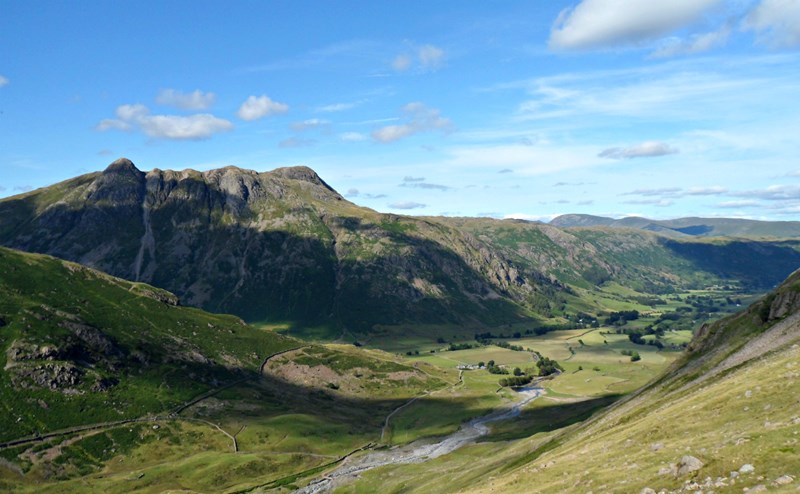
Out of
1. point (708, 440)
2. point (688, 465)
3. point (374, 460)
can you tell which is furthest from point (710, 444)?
point (374, 460)

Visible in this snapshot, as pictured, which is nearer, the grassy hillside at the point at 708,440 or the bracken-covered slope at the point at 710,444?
the bracken-covered slope at the point at 710,444

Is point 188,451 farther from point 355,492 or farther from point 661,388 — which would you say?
point 661,388

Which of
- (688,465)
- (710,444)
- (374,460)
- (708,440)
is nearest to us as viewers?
(688,465)

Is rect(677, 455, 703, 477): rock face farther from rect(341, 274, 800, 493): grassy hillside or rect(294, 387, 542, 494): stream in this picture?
rect(294, 387, 542, 494): stream

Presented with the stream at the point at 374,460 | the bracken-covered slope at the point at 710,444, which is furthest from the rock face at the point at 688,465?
the stream at the point at 374,460

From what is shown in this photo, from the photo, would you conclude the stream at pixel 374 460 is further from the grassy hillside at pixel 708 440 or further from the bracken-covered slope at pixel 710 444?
the bracken-covered slope at pixel 710 444

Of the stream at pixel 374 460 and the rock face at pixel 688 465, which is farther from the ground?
the rock face at pixel 688 465

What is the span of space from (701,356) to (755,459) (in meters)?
107

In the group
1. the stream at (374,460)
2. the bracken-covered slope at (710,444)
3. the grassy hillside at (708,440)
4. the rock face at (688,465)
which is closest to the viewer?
the bracken-covered slope at (710,444)

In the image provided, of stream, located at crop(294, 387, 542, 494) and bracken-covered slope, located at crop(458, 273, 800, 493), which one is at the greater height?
bracken-covered slope, located at crop(458, 273, 800, 493)

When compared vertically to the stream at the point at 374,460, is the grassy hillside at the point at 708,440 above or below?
above

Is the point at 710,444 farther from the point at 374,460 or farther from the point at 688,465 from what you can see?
the point at 374,460

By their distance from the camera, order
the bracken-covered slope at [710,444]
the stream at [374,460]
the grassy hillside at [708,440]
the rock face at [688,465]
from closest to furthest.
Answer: the bracken-covered slope at [710,444] → the grassy hillside at [708,440] → the rock face at [688,465] → the stream at [374,460]

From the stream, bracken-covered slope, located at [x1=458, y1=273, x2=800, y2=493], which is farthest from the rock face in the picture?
the stream
